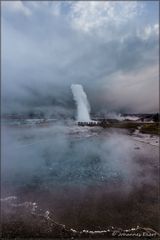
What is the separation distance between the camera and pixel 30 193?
9.61 metres

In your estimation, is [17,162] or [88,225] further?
[17,162]

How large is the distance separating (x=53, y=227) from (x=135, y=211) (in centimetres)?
342

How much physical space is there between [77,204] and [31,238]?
2647 millimetres

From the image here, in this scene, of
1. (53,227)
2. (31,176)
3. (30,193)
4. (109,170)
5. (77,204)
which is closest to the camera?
(53,227)

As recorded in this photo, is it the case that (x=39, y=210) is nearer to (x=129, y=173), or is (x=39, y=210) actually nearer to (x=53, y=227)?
(x=53, y=227)

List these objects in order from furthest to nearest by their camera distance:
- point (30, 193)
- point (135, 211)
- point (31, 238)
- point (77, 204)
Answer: point (30, 193) < point (77, 204) < point (135, 211) < point (31, 238)

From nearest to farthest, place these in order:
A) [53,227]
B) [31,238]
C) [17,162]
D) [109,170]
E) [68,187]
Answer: [31,238], [53,227], [68,187], [109,170], [17,162]

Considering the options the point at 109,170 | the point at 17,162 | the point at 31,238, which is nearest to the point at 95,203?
the point at 31,238

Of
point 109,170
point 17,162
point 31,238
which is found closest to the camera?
point 31,238

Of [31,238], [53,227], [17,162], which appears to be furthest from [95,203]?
[17,162]

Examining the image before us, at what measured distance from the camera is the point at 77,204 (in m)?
8.46

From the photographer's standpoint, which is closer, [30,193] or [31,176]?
[30,193]

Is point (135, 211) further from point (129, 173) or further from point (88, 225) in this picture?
point (129, 173)

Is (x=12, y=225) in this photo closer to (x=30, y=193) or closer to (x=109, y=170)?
(x=30, y=193)
